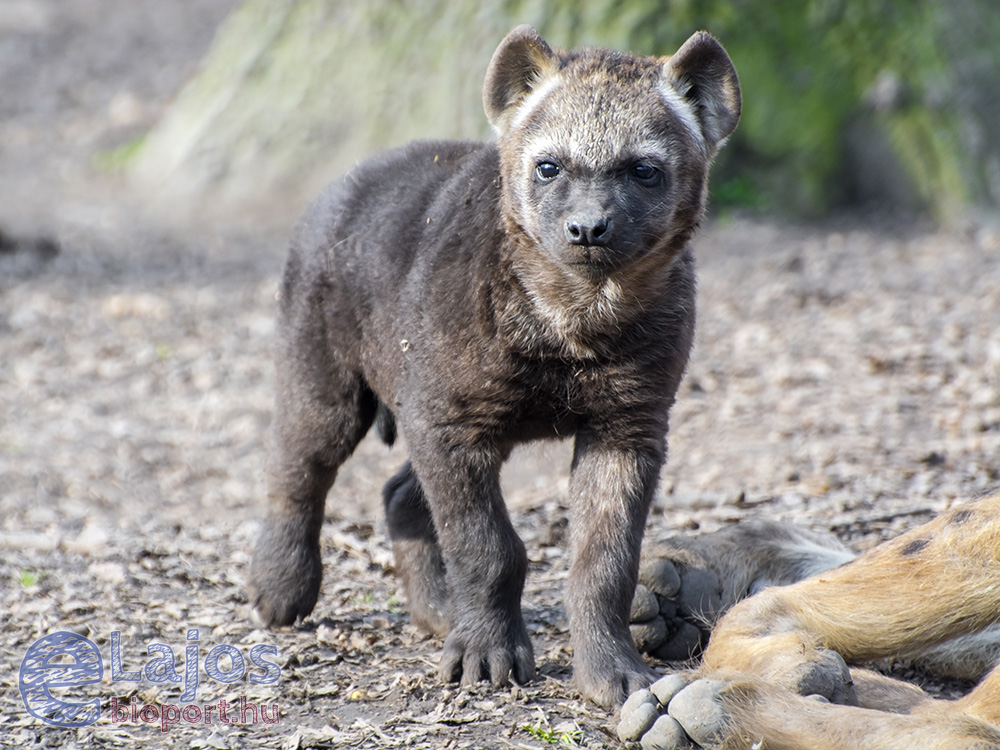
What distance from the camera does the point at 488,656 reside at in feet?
14.2

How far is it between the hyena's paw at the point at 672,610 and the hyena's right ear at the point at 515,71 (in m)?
1.91

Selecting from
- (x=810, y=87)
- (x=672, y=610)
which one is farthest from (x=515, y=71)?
(x=810, y=87)

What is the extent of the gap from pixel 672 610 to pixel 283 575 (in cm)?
174

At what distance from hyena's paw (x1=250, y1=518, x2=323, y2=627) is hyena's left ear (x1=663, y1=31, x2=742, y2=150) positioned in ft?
8.20

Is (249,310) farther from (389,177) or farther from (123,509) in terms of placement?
(389,177)

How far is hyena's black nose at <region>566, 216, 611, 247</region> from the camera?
4148 millimetres

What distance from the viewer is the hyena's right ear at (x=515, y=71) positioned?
185 inches

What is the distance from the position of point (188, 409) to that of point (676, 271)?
18.0 feet

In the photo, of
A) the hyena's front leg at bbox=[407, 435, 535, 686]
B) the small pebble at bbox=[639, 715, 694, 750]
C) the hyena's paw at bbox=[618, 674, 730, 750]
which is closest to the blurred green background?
the hyena's front leg at bbox=[407, 435, 535, 686]

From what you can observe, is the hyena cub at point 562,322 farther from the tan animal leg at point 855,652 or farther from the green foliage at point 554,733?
the tan animal leg at point 855,652

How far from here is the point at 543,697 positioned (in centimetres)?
421

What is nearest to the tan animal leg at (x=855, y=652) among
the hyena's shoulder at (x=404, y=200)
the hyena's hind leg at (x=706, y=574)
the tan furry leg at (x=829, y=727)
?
the tan furry leg at (x=829, y=727)

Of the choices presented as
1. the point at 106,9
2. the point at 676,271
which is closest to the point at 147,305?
the point at 676,271

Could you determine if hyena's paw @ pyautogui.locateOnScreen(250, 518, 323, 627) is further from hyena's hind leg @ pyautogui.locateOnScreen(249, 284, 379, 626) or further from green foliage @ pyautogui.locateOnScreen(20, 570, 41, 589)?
green foliage @ pyautogui.locateOnScreen(20, 570, 41, 589)
